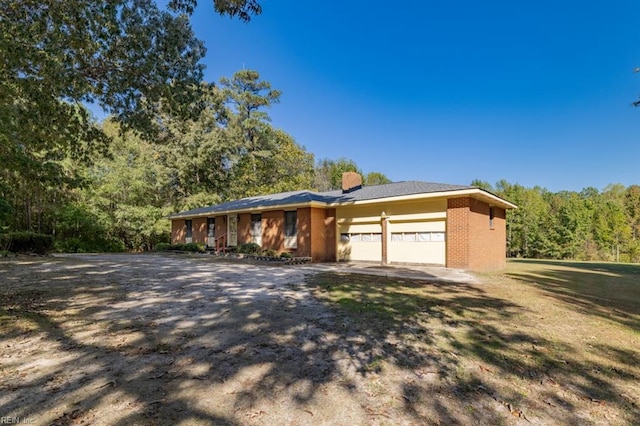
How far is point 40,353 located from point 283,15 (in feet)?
44.4

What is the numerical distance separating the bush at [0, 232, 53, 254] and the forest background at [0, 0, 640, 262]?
183cm

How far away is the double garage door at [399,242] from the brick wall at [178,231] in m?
13.1

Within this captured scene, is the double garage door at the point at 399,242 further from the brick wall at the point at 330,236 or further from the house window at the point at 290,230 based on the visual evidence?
the house window at the point at 290,230

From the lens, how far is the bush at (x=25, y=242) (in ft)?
46.2

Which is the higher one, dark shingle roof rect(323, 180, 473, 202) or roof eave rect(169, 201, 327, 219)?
dark shingle roof rect(323, 180, 473, 202)

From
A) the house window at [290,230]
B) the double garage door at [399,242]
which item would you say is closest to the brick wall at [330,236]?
the double garage door at [399,242]

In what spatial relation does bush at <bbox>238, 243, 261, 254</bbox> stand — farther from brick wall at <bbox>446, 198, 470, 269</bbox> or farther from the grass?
the grass

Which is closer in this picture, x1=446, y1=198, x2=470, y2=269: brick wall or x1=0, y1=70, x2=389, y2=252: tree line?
x1=446, y1=198, x2=470, y2=269: brick wall

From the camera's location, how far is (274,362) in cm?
346

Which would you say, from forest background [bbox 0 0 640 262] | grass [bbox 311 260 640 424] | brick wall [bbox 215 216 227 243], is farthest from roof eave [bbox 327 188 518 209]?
brick wall [bbox 215 216 227 243]

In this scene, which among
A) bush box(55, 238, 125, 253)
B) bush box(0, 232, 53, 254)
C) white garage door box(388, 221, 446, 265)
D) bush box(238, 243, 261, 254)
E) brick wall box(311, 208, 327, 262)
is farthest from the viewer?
bush box(55, 238, 125, 253)

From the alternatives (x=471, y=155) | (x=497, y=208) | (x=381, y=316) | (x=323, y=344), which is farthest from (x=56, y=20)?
(x=471, y=155)

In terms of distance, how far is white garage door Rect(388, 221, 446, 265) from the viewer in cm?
1295

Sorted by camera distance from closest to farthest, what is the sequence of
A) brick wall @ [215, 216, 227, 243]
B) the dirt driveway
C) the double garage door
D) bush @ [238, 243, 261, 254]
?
the dirt driveway, the double garage door, bush @ [238, 243, 261, 254], brick wall @ [215, 216, 227, 243]
